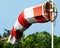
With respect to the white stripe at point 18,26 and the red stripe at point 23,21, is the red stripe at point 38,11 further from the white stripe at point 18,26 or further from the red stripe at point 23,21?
the white stripe at point 18,26

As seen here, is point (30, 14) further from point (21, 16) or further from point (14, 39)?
point (14, 39)

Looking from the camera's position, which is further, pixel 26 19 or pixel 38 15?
pixel 26 19

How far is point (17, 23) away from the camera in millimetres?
10617

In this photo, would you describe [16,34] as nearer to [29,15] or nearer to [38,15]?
[29,15]

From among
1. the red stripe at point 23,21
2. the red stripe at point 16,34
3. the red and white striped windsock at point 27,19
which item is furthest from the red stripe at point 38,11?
the red stripe at point 16,34

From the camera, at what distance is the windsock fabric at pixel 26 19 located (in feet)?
31.8

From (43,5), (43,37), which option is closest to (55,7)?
(43,5)

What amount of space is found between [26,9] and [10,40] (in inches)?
56.5

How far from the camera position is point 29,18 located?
10.1 metres

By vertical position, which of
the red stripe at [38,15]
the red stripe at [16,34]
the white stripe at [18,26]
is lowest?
the red stripe at [16,34]

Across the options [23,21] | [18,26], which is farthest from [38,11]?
[18,26]

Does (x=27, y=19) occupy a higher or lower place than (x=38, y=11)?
lower

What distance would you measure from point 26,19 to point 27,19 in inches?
1.1

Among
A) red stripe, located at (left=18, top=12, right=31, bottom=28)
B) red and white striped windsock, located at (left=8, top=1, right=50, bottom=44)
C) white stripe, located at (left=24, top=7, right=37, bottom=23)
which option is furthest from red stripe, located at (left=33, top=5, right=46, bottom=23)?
red stripe, located at (left=18, top=12, right=31, bottom=28)
